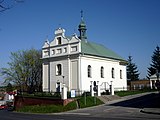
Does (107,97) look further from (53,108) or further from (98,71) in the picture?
(53,108)

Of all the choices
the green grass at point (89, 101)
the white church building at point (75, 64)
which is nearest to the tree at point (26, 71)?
the white church building at point (75, 64)

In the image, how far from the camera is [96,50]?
52.7 m

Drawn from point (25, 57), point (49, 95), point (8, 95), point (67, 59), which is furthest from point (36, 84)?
point (49, 95)

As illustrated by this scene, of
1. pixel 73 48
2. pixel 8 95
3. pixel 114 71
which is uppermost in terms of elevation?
pixel 73 48

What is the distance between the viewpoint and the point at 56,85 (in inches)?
1916

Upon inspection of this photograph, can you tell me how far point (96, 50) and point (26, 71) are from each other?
17946 millimetres

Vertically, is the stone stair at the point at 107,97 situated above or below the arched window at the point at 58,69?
below

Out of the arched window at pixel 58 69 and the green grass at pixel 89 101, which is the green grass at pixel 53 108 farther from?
the arched window at pixel 58 69

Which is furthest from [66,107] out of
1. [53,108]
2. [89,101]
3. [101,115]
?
[101,115]

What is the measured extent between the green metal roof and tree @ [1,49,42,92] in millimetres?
15128

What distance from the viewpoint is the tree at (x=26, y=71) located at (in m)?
61.7

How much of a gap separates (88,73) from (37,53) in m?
20.5

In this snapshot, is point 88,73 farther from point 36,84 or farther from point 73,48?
point 36,84

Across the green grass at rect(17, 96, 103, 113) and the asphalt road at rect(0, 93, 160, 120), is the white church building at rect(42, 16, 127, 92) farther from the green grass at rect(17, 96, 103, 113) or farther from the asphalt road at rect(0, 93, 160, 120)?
the asphalt road at rect(0, 93, 160, 120)
